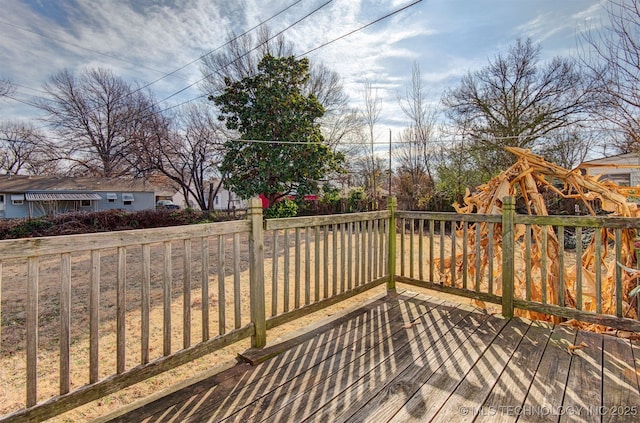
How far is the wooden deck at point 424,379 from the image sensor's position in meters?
1.55

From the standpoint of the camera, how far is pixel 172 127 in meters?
16.6

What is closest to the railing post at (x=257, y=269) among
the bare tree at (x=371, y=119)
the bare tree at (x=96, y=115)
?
the bare tree at (x=371, y=119)

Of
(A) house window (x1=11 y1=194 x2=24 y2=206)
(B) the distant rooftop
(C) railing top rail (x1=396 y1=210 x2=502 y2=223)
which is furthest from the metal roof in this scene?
(C) railing top rail (x1=396 y1=210 x2=502 y2=223)

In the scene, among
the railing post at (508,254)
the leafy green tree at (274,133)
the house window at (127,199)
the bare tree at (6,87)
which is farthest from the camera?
the house window at (127,199)

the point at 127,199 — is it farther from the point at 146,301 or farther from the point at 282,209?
the point at 146,301

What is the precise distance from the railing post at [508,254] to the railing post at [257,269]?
6.76 feet

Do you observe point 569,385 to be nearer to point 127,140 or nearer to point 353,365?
point 353,365

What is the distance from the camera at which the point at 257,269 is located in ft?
7.33

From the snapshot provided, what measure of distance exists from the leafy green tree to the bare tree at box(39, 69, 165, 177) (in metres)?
6.55

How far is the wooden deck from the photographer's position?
1549 millimetres

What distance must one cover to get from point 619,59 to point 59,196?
24.1m

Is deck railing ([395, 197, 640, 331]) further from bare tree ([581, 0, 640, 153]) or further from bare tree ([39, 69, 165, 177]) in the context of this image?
bare tree ([39, 69, 165, 177])

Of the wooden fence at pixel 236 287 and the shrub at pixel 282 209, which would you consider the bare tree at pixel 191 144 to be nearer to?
the shrub at pixel 282 209

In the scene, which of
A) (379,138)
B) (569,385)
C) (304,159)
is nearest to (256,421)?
(569,385)
